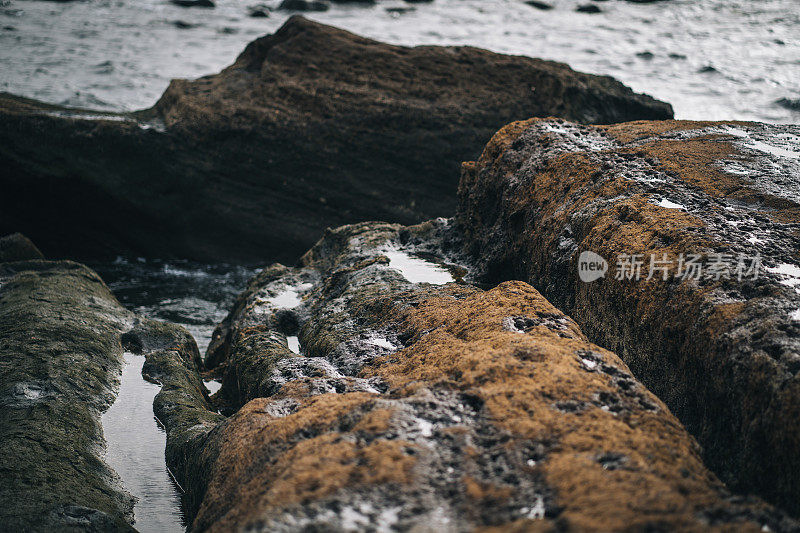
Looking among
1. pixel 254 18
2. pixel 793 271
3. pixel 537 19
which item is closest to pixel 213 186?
pixel 793 271

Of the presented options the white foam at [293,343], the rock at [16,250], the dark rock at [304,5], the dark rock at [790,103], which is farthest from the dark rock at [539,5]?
the white foam at [293,343]

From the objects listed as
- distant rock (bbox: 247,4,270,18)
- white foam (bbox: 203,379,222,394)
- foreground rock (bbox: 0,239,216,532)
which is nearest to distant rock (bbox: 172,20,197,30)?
distant rock (bbox: 247,4,270,18)

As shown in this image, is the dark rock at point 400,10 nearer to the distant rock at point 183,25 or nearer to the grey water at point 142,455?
the distant rock at point 183,25

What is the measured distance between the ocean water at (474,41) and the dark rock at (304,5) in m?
0.31

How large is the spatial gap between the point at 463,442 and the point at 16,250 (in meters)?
6.41

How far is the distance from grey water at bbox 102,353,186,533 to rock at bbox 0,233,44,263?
314 cm

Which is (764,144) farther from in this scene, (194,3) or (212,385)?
(194,3)

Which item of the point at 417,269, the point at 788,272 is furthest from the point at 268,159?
the point at 788,272

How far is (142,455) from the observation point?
3578mm

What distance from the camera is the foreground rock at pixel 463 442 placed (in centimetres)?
169

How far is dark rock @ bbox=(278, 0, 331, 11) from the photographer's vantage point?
724 inches

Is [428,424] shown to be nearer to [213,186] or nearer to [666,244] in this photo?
[666,244]

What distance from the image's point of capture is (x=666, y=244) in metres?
A: 3.00

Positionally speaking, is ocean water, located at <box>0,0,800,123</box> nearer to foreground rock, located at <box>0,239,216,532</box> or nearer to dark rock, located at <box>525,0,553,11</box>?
dark rock, located at <box>525,0,553,11</box>
